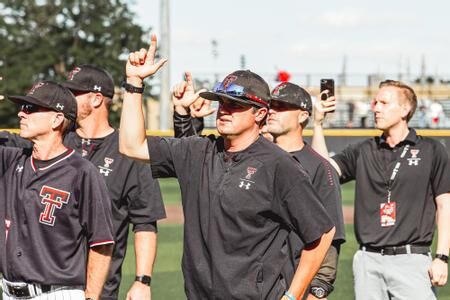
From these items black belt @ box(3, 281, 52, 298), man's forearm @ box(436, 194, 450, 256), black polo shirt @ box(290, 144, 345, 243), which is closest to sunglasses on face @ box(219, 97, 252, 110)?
black polo shirt @ box(290, 144, 345, 243)

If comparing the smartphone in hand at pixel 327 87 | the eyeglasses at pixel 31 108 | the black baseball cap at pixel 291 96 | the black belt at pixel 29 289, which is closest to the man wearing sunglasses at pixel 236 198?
the eyeglasses at pixel 31 108

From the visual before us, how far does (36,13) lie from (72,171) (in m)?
51.0

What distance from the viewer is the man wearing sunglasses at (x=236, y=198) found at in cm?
481

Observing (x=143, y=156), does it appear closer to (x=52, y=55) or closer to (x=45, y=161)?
(x=45, y=161)

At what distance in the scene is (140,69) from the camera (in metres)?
4.92

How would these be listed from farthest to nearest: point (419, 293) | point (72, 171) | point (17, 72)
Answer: point (17, 72) < point (419, 293) < point (72, 171)

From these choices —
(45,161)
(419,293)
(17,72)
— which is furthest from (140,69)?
(17,72)

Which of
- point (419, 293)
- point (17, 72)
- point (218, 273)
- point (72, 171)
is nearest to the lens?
point (218, 273)

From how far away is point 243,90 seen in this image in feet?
16.2

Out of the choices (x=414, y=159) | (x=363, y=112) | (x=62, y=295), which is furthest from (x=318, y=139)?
(x=363, y=112)

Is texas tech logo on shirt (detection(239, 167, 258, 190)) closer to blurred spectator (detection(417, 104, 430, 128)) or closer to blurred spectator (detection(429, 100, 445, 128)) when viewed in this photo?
blurred spectator (detection(429, 100, 445, 128))

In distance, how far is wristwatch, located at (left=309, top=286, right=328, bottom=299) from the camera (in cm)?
602

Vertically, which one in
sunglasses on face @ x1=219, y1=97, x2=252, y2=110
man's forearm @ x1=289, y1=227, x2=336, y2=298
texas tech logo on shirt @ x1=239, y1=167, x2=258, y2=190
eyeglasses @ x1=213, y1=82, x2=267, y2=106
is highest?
eyeglasses @ x1=213, y1=82, x2=267, y2=106

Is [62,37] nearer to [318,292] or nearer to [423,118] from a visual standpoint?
[423,118]
